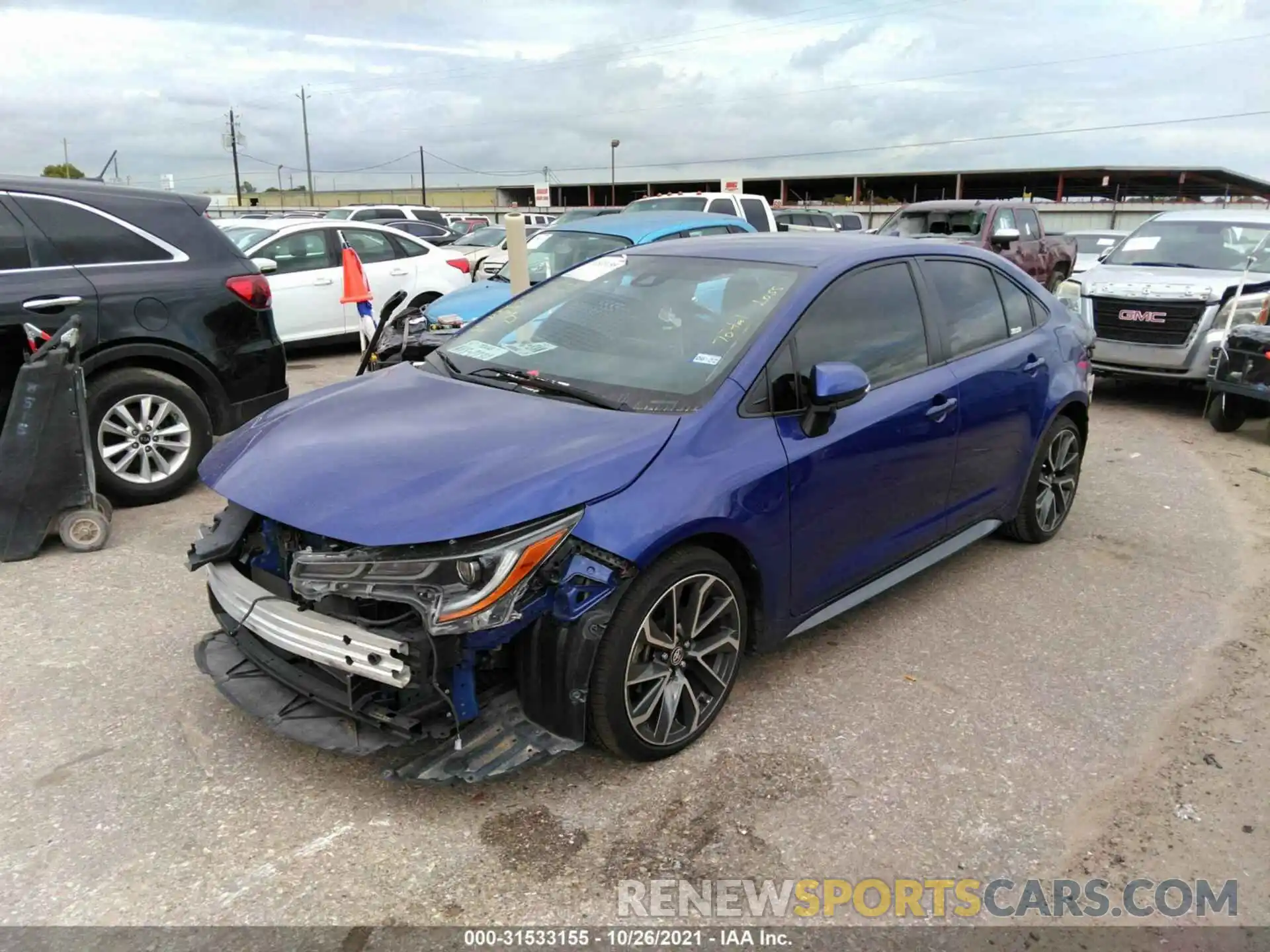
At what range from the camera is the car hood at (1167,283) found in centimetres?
869

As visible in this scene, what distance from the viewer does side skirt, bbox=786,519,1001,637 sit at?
145 inches

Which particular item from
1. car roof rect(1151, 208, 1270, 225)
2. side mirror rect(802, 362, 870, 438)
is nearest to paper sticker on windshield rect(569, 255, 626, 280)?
side mirror rect(802, 362, 870, 438)

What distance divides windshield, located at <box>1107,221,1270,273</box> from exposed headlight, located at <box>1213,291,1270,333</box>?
61 centimetres

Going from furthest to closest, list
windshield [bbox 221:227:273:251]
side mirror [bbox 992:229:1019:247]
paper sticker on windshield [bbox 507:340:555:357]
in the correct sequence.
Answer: side mirror [bbox 992:229:1019:247], windshield [bbox 221:227:273:251], paper sticker on windshield [bbox 507:340:555:357]

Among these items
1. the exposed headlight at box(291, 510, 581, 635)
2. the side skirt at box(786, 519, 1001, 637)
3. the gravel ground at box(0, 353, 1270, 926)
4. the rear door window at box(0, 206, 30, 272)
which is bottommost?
the gravel ground at box(0, 353, 1270, 926)

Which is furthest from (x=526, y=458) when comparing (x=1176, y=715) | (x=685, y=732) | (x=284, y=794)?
(x=1176, y=715)

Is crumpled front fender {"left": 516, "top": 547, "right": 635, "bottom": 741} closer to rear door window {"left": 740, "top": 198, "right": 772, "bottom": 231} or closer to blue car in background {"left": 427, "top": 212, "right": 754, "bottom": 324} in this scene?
blue car in background {"left": 427, "top": 212, "right": 754, "bottom": 324}

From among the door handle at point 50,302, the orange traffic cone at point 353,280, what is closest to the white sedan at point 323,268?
the orange traffic cone at point 353,280

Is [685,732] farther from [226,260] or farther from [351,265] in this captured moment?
[351,265]

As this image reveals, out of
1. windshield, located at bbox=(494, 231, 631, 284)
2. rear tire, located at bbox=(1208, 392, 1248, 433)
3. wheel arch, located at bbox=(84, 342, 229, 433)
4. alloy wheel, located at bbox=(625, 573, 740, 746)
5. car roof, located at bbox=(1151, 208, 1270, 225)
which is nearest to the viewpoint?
alloy wheel, located at bbox=(625, 573, 740, 746)

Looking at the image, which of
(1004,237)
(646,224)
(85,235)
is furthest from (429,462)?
(1004,237)

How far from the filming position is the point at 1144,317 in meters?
8.95

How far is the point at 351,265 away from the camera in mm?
9836

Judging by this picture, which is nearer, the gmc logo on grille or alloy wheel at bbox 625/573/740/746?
alloy wheel at bbox 625/573/740/746
